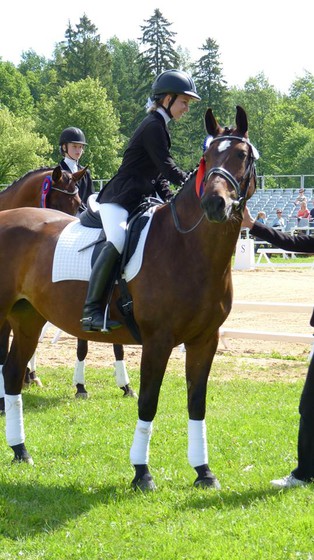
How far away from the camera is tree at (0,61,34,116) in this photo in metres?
99.4

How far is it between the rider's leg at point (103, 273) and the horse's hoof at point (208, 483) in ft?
4.54

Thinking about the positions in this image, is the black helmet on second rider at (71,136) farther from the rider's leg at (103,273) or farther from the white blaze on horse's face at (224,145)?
the white blaze on horse's face at (224,145)

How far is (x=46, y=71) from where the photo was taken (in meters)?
123

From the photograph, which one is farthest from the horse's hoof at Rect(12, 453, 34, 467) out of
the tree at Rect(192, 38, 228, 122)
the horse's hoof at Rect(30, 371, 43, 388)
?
the tree at Rect(192, 38, 228, 122)

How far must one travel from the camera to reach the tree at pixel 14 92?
99438mm

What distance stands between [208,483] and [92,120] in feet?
221

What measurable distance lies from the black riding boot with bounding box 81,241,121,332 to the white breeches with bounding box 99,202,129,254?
0.05m

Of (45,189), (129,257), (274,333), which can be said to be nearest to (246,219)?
(129,257)

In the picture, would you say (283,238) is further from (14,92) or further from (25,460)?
(14,92)

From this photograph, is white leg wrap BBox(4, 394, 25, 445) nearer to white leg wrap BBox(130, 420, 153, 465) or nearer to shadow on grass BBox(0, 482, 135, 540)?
shadow on grass BBox(0, 482, 135, 540)

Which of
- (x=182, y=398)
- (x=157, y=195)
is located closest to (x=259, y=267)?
(x=182, y=398)

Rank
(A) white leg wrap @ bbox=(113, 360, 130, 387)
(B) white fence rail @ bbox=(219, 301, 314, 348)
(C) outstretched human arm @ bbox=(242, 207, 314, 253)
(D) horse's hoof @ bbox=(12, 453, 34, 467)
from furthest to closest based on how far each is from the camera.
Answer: (B) white fence rail @ bbox=(219, 301, 314, 348), (A) white leg wrap @ bbox=(113, 360, 130, 387), (D) horse's hoof @ bbox=(12, 453, 34, 467), (C) outstretched human arm @ bbox=(242, 207, 314, 253)

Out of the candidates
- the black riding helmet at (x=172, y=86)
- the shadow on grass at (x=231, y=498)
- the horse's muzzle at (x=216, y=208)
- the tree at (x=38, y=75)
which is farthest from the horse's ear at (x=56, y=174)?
the tree at (x=38, y=75)

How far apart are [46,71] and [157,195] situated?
122426mm
